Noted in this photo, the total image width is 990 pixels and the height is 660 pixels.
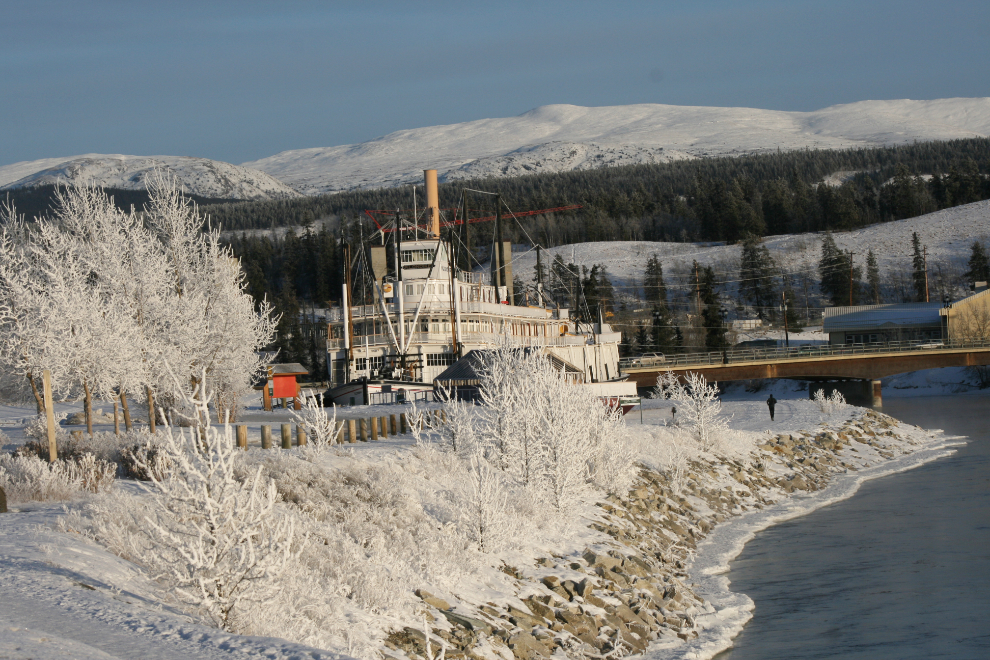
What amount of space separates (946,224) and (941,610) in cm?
14242

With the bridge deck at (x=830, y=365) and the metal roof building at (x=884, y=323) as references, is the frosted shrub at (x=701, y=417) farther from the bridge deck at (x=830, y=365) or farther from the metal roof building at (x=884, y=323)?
the metal roof building at (x=884, y=323)

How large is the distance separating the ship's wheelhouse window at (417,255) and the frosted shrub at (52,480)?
4575 cm

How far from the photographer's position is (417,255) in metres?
62.0

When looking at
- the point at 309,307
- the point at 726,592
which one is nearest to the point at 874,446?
the point at 726,592

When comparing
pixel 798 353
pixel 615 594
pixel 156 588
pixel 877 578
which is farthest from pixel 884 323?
pixel 156 588

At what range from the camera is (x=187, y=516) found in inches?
388

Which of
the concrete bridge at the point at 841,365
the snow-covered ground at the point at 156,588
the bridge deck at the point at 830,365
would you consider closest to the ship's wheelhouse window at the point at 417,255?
the concrete bridge at the point at 841,365

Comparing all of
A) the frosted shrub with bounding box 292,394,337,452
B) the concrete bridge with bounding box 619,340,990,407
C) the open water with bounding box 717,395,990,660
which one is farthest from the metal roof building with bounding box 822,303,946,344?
the frosted shrub with bounding box 292,394,337,452

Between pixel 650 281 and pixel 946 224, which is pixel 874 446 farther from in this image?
pixel 946 224

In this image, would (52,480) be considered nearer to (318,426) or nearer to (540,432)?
(318,426)

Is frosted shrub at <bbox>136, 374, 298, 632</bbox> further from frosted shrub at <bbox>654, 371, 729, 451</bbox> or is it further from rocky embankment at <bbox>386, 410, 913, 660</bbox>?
frosted shrub at <bbox>654, 371, 729, 451</bbox>

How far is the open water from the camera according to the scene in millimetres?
14742

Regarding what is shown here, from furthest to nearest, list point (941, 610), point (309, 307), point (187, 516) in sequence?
point (309, 307), point (941, 610), point (187, 516)

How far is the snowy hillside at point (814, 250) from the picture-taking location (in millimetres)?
133250
